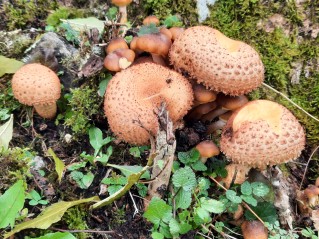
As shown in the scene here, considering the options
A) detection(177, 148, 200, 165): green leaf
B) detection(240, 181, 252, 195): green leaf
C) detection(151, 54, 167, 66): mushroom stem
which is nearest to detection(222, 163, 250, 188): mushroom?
detection(240, 181, 252, 195): green leaf

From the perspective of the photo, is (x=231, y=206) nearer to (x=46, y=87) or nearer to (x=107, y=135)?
(x=107, y=135)

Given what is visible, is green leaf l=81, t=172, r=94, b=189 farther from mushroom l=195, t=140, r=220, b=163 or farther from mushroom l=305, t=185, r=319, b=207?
mushroom l=305, t=185, r=319, b=207

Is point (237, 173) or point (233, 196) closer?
point (233, 196)

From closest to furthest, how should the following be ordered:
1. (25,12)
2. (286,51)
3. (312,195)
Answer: (312,195), (286,51), (25,12)

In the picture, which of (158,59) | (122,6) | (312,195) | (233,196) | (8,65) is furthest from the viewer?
(122,6)

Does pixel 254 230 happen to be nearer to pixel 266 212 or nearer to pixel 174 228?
pixel 266 212

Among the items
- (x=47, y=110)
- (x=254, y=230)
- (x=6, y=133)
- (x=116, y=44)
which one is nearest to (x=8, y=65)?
(x=47, y=110)

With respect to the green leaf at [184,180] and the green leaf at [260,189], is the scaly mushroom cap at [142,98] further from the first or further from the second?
the green leaf at [260,189]

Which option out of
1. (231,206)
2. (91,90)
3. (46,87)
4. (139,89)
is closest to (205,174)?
(231,206)
